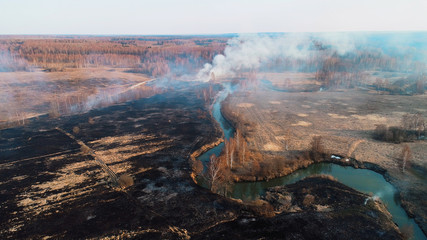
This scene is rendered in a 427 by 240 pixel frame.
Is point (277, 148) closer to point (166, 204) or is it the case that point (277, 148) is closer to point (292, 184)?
point (292, 184)

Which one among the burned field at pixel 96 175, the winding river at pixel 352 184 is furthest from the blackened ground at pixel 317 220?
the burned field at pixel 96 175

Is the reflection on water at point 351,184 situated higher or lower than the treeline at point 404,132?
lower

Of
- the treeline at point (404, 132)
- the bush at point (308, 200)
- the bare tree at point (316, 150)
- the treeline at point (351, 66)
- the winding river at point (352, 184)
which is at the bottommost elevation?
the winding river at point (352, 184)

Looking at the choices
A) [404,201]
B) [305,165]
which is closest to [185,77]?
[305,165]

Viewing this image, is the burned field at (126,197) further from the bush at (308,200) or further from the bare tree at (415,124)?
the bare tree at (415,124)

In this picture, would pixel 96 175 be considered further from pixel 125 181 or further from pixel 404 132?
pixel 404 132

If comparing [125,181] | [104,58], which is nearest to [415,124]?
[125,181]

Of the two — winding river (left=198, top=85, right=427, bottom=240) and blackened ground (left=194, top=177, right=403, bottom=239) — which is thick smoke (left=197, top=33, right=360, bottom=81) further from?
blackened ground (left=194, top=177, right=403, bottom=239)
